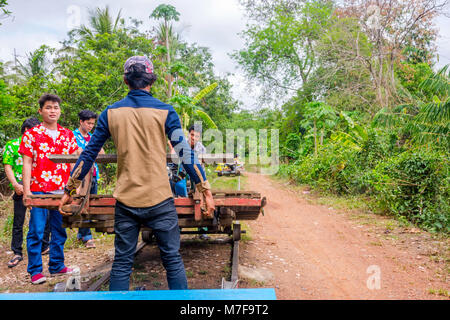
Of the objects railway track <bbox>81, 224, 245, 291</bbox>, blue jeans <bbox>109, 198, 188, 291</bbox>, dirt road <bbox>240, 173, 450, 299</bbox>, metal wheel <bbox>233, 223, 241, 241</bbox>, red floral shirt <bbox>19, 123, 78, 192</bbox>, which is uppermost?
red floral shirt <bbox>19, 123, 78, 192</bbox>

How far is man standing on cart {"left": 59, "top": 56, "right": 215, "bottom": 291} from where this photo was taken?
2.54 metres

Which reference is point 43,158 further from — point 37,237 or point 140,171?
point 140,171

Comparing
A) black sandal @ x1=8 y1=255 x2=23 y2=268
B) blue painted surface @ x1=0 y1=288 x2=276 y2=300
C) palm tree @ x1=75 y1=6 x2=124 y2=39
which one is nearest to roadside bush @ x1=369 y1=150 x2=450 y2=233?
blue painted surface @ x1=0 y1=288 x2=276 y2=300

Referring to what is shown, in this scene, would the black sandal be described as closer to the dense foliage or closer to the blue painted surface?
the blue painted surface

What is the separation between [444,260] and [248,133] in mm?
40590

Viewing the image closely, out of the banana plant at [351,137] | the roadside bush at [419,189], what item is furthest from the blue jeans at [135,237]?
the banana plant at [351,137]

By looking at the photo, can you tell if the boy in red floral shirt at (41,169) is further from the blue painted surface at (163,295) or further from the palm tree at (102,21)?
the palm tree at (102,21)

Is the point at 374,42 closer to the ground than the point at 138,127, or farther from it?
farther from it

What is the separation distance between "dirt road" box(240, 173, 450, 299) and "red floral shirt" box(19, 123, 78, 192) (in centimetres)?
255
